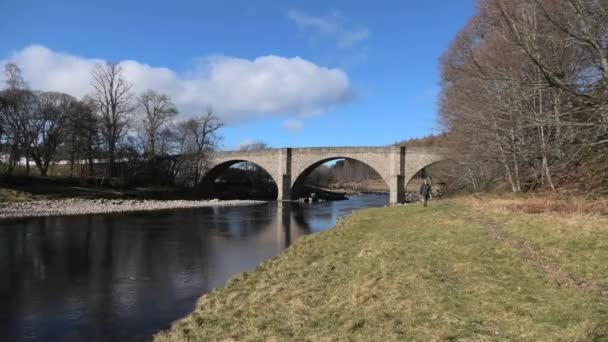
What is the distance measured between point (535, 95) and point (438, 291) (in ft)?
41.5

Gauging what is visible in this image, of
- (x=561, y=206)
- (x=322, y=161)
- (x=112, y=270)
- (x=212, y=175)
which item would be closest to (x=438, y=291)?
(x=561, y=206)

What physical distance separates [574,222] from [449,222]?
13.8 feet

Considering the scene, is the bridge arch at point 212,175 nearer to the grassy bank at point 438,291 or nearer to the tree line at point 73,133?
the tree line at point 73,133

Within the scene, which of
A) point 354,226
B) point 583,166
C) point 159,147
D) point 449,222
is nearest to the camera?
point 449,222

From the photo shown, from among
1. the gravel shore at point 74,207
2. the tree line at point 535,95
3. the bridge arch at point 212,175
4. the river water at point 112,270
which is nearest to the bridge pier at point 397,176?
the tree line at point 535,95

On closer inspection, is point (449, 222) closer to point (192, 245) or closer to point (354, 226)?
point (354, 226)

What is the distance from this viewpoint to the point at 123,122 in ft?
177

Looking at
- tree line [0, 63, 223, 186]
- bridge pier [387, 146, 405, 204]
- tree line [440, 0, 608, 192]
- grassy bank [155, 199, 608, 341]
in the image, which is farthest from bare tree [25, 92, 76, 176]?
grassy bank [155, 199, 608, 341]

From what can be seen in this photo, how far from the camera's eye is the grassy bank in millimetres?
5629

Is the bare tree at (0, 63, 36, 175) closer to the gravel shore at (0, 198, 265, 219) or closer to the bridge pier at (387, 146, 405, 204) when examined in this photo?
the gravel shore at (0, 198, 265, 219)

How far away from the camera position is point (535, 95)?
55.6 ft

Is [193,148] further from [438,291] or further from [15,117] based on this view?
[438,291]

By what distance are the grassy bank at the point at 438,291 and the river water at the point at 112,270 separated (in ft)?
5.09

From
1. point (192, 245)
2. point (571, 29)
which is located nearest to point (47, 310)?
point (192, 245)
